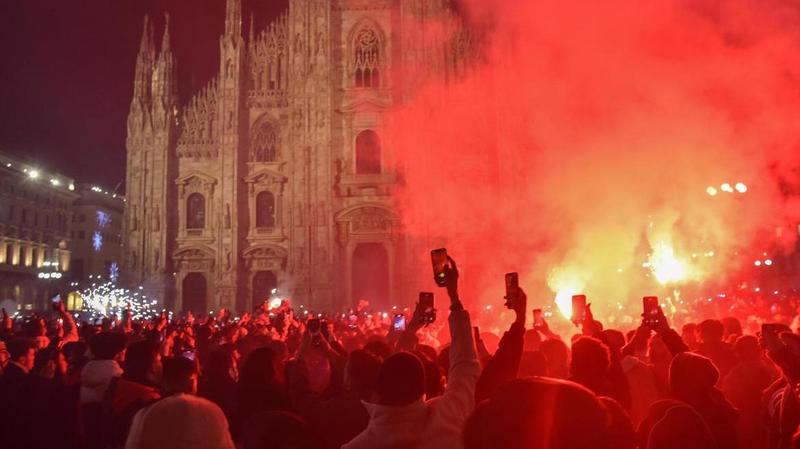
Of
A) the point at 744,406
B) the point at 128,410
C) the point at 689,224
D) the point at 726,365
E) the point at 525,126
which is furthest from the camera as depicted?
the point at 525,126

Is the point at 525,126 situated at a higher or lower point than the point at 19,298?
higher

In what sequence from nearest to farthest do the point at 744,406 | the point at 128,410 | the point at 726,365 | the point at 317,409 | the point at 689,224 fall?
the point at 128,410 → the point at 317,409 → the point at 744,406 → the point at 726,365 → the point at 689,224

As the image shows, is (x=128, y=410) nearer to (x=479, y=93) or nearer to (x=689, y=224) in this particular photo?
(x=689, y=224)

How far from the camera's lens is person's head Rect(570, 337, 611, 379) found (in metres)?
4.60

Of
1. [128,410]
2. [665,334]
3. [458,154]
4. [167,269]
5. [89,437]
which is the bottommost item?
[89,437]

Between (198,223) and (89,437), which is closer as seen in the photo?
(89,437)

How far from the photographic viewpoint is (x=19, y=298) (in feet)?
175

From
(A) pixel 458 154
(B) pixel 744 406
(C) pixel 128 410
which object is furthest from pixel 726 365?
(A) pixel 458 154

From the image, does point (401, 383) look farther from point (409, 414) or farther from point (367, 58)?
point (367, 58)

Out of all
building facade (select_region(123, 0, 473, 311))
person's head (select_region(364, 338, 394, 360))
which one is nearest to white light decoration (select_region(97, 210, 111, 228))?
building facade (select_region(123, 0, 473, 311))

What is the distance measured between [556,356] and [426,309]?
2497mm

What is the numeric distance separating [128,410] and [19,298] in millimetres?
56976

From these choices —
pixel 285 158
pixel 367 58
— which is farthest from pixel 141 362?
pixel 367 58

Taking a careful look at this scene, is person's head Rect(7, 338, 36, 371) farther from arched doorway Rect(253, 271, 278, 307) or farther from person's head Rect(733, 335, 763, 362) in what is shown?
arched doorway Rect(253, 271, 278, 307)
